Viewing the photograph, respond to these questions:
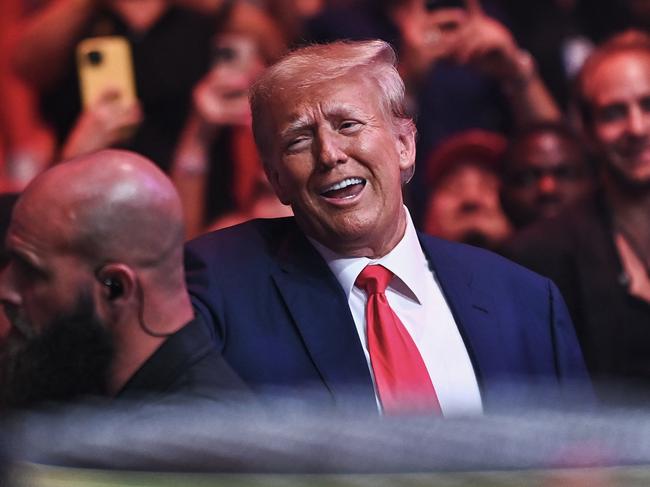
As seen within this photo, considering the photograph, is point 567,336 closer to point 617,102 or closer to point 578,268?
point 578,268

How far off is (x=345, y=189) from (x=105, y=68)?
4.12 feet

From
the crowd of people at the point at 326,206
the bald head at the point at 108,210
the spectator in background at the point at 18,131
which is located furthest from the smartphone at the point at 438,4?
the bald head at the point at 108,210

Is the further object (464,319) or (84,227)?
(464,319)

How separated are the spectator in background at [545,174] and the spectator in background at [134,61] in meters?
0.72

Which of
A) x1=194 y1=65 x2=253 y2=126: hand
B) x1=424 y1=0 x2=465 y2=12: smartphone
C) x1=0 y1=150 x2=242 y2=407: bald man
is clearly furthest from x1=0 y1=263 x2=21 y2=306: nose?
x1=424 y1=0 x2=465 y2=12: smartphone

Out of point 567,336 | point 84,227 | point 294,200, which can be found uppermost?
point 84,227

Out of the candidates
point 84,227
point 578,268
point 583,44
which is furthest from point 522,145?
point 84,227

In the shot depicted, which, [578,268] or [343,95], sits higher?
[343,95]

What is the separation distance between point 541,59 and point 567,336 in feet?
4.61

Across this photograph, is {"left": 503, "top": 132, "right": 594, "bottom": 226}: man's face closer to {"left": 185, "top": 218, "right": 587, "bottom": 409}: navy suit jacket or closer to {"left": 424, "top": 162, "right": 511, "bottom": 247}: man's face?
{"left": 424, "top": 162, "right": 511, "bottom": 247}: man's face

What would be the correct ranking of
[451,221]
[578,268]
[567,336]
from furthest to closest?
[451,221] → [578,268] → [567,336]

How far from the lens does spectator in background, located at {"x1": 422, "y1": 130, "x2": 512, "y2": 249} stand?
2.49 metres

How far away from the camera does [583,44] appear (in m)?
2.62

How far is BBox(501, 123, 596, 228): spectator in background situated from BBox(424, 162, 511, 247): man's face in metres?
0.05
